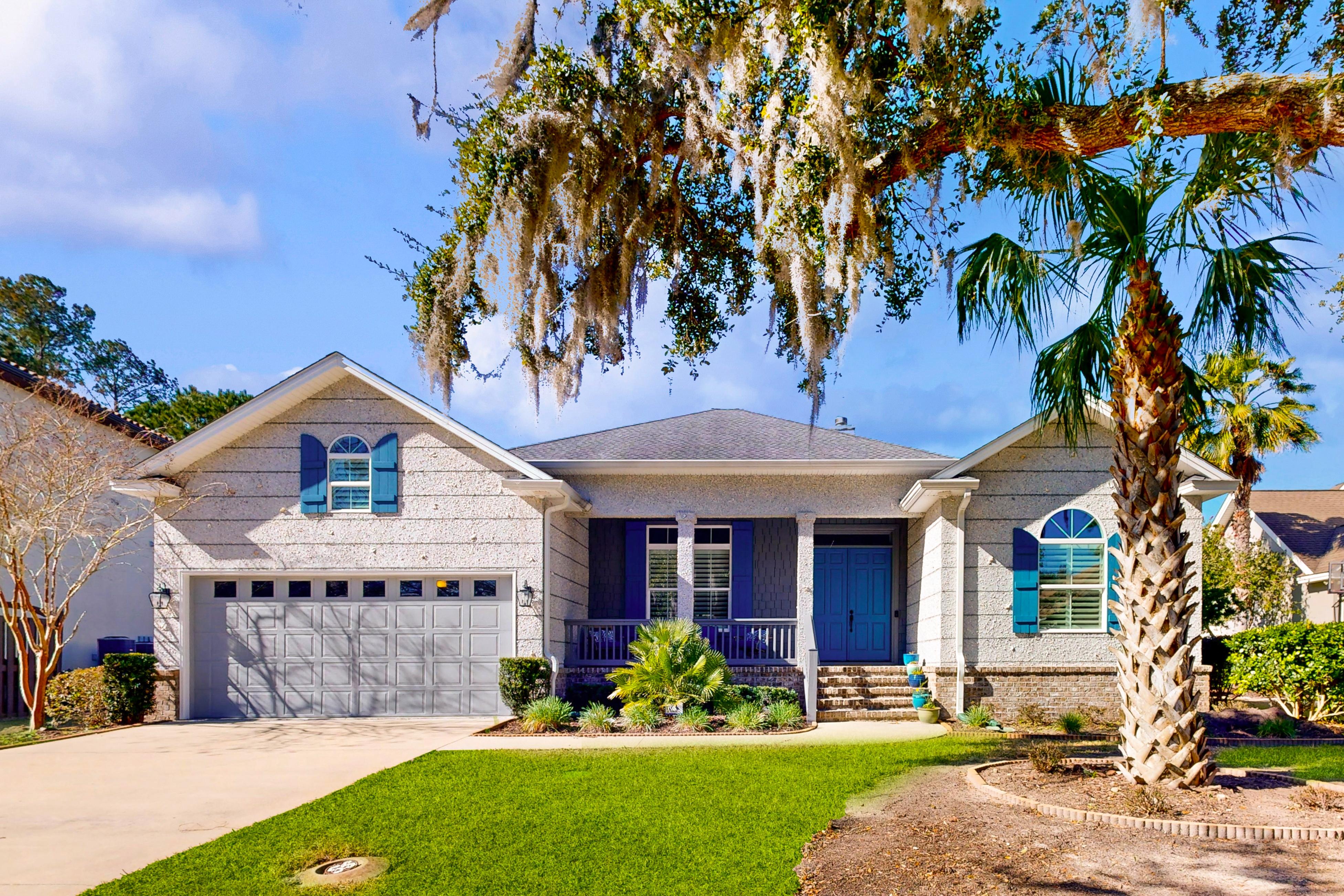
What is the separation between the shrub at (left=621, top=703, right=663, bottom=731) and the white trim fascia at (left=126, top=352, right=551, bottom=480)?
10.7ft

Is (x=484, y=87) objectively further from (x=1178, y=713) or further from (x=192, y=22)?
(x=1178, y=713)

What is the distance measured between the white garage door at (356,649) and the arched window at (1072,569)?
742cm

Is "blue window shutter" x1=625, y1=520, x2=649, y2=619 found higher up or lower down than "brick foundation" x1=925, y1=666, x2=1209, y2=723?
higher up

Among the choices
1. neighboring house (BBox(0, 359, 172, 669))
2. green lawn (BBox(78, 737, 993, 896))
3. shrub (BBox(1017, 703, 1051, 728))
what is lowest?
shrub (BBox(1017, 703, 1051, 728))

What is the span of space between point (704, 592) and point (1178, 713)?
9.21 m

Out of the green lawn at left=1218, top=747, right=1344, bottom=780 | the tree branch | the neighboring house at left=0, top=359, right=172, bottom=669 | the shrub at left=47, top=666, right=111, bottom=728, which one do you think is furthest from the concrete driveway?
the green lawn at left=1218, top=747, right=1344, bottom=780

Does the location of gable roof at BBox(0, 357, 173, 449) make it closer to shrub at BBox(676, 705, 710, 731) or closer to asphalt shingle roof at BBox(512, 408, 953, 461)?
asphalt shingle roof at BBox(512, 408, 953, 461)

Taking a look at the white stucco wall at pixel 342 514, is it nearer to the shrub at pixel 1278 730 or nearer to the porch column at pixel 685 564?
the porch column at pixel 685 564

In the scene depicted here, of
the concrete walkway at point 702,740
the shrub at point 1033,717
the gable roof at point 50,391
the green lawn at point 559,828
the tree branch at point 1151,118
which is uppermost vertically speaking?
the tree branch at point 1151,118

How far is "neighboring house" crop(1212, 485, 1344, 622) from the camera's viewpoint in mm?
23469

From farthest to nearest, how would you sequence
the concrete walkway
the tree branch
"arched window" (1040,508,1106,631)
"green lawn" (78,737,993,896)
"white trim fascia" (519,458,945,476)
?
"white trim fascia" (519,458,945,476), "arched window" (1040,508,1106,631), the concrete walkway, the tree branch, "green lawn" (78,737,993,896)

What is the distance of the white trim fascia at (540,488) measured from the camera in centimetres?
1299

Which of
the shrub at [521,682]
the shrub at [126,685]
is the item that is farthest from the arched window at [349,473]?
the shrub at [126,685]

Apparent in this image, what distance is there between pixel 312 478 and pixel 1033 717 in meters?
10.4
